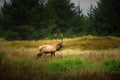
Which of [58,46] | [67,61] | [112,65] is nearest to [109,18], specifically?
[58,46]

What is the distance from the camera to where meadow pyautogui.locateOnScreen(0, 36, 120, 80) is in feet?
20.4

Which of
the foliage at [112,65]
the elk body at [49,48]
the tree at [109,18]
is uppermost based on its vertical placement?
the tree at [109,18]

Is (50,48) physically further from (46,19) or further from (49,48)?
(46,19)

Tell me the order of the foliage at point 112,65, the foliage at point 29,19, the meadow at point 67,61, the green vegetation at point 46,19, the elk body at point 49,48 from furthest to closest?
the green vegetation at point 46,19 < the foliage at point 29,19 < the elk body at point 49,48 < the foliage at point 112,65 < the meadow at point 67,61

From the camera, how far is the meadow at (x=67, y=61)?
6.20 metres

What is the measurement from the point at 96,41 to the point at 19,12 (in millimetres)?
4505

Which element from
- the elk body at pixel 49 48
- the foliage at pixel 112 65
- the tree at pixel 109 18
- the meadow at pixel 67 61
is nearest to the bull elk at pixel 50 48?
the elk body at pixel 49 48

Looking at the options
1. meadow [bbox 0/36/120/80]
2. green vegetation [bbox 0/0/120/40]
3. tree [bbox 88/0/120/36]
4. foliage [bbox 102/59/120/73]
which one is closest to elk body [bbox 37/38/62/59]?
meadow [bbox 0/36/120/80]

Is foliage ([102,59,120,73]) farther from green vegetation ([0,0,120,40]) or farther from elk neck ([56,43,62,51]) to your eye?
green vegetation ([0,0,120,40])

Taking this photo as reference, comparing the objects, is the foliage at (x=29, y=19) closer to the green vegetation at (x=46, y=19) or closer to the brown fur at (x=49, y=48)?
the green vegetation at (x=46, y=19)

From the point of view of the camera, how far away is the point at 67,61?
8.06 metres

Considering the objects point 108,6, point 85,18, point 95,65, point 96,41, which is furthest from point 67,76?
point 85,18

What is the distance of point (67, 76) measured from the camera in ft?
20.4

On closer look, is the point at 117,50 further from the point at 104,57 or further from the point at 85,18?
the point at 85,18
